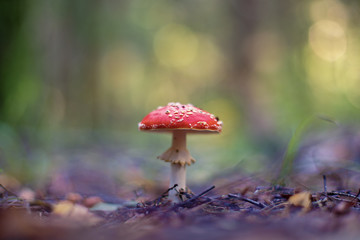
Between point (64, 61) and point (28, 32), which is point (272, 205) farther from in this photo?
point (64, 61)

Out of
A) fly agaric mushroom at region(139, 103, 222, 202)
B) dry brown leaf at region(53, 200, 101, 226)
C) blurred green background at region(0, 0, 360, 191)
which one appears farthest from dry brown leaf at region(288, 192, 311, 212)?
dry brown leaf at region(53, 200, 101, 226)

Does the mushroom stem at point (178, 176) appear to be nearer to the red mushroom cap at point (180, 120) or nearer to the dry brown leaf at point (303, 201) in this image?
the red mushroom cap at point (180, 120)

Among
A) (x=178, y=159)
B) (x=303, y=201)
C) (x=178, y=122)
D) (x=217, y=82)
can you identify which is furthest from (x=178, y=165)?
(x=217, y=82)

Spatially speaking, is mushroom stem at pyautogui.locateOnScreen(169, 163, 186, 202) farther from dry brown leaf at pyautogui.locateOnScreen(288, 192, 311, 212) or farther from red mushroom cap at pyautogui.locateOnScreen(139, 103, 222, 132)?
dry brown leaf at pyautogui.locateOnScreen(288, 192, 311, 212)

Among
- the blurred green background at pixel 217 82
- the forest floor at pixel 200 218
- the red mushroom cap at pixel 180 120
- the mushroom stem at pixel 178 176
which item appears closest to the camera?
the forest floor at pixel 200 218

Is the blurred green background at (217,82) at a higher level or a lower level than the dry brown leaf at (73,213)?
higher

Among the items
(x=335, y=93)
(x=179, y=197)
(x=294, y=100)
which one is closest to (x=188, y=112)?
(x=179, y=197)

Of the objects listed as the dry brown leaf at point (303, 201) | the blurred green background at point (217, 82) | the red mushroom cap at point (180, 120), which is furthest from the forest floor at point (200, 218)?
the blurred green background at point (217, 82)
